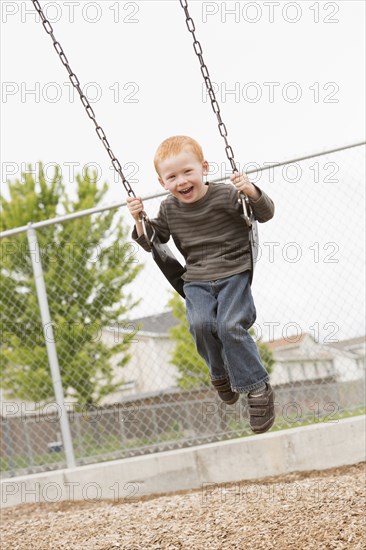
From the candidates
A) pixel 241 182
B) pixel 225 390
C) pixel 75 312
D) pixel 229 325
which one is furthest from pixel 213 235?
pixel 75 312

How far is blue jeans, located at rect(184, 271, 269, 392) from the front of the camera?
10.9 feet

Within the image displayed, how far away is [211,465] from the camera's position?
19.9 ft

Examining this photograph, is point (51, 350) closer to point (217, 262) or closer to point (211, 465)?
point (211, 465)

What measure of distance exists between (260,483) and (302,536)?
1929mm

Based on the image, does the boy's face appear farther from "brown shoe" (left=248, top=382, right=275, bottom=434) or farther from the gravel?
the gravel

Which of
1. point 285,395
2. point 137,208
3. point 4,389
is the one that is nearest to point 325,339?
point 285,395

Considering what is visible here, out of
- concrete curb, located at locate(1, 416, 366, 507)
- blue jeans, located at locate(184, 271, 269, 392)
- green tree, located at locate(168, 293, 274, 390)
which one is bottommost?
concrete curb, located at locate(1, 416, 366, 507)

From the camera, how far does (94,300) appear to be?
7770 millimetres

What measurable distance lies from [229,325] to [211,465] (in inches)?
121

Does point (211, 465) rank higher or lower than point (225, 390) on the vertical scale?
lower

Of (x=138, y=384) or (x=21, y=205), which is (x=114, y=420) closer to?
(x=138, y=384)

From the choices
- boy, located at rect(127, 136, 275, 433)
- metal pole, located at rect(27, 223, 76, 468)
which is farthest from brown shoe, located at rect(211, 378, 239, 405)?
metal pole, located at rect(27, 223, 76, 468)

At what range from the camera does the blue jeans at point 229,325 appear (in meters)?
3.32

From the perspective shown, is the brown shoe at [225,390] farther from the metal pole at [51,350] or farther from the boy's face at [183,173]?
the metal pole at [51,350]
